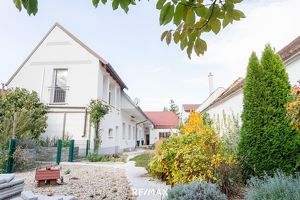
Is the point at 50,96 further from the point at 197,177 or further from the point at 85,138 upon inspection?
the point at 197,177

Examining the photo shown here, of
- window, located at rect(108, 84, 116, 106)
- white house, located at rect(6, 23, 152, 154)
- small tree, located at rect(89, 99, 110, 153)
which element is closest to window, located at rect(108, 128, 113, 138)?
white house, located at rect(6, 23, 152, 154)

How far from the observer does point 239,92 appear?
12406 millimetres

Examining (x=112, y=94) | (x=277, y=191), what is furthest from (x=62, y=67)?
(x=277, y=191)

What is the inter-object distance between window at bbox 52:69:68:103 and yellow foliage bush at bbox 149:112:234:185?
985cm

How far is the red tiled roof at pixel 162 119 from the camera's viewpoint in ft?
141

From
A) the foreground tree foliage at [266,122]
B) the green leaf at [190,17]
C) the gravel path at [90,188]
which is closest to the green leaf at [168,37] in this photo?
the green leaf at [190,17]

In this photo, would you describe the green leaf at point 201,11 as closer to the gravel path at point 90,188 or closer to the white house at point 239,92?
the gravel path at point 90,188

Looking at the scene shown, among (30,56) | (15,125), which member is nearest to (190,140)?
(15,125)

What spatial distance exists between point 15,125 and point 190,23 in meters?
10.9

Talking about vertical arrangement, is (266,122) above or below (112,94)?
below

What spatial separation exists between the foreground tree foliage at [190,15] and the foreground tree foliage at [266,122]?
5.30 m

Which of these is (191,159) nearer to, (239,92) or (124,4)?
(124,4)

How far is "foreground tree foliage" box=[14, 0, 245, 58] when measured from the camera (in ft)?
4.97

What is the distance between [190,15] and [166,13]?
0.18 meters
